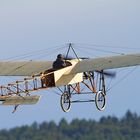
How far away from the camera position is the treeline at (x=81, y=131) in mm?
145500

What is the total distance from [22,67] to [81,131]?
104335mm

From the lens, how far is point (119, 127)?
15438 cm

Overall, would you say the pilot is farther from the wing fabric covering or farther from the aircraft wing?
the aircraft wing

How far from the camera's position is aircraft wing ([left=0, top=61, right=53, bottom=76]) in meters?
49.6

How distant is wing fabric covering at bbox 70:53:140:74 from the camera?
48062 millimetres

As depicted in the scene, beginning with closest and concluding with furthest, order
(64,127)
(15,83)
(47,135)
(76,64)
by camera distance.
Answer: (15,83) < (76,64) < (47,135) < (64,127)

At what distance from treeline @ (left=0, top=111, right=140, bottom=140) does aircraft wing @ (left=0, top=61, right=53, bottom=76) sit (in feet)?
287

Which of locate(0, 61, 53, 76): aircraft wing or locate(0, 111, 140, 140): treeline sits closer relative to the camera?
locate(0, 61, 53, 76): aircraft wing

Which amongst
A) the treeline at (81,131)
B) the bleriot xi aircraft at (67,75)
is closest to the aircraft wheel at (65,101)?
the bleriot xi aircraft at (67,75)

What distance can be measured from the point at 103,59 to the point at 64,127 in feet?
342

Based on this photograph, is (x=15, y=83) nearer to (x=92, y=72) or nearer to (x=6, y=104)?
(x=6, y=104)

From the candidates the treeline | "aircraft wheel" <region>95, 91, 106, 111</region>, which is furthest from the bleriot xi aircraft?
the treeline

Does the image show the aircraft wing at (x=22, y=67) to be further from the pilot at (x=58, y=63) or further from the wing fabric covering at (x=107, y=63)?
the wing fabric covering at (x=107, y=63)

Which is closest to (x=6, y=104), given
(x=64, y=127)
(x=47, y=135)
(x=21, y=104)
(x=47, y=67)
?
(x=21, y=104)
